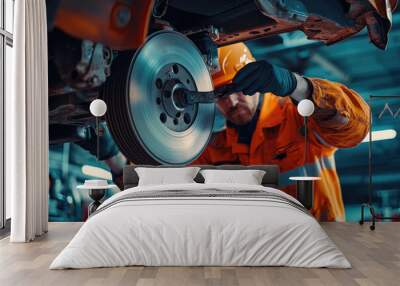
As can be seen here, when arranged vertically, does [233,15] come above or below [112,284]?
above

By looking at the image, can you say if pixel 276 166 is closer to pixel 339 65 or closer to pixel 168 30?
pixel 339 65

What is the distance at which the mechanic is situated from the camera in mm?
7219

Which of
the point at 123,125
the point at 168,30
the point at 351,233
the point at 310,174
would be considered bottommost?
the point at 351,233

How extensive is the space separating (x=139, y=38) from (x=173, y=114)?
1120mm

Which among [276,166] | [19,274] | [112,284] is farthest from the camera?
[276,166]

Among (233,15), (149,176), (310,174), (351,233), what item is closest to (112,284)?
(149,176)

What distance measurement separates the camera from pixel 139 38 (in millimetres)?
7230

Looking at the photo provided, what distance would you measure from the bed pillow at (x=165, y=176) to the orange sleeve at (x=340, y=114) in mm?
1867

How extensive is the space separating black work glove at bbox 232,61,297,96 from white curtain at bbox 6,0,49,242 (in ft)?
8.47

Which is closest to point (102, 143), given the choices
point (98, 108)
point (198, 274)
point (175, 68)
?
point (98, 108)

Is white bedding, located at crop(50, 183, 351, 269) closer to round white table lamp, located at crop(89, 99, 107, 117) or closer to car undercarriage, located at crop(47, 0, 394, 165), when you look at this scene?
round white table lamp, located at crop(89, 99, 107, 117)

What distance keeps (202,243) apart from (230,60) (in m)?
3.51

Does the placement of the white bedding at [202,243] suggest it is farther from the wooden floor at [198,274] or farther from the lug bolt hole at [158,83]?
the lug bolt hole at [158,83]

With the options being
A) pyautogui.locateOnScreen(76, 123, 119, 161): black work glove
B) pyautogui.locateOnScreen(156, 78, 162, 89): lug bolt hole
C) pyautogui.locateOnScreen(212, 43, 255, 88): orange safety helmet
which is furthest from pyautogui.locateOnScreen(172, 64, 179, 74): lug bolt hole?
pyautogui.locateOnScreen(76, 123, 119, 161): black work glove
